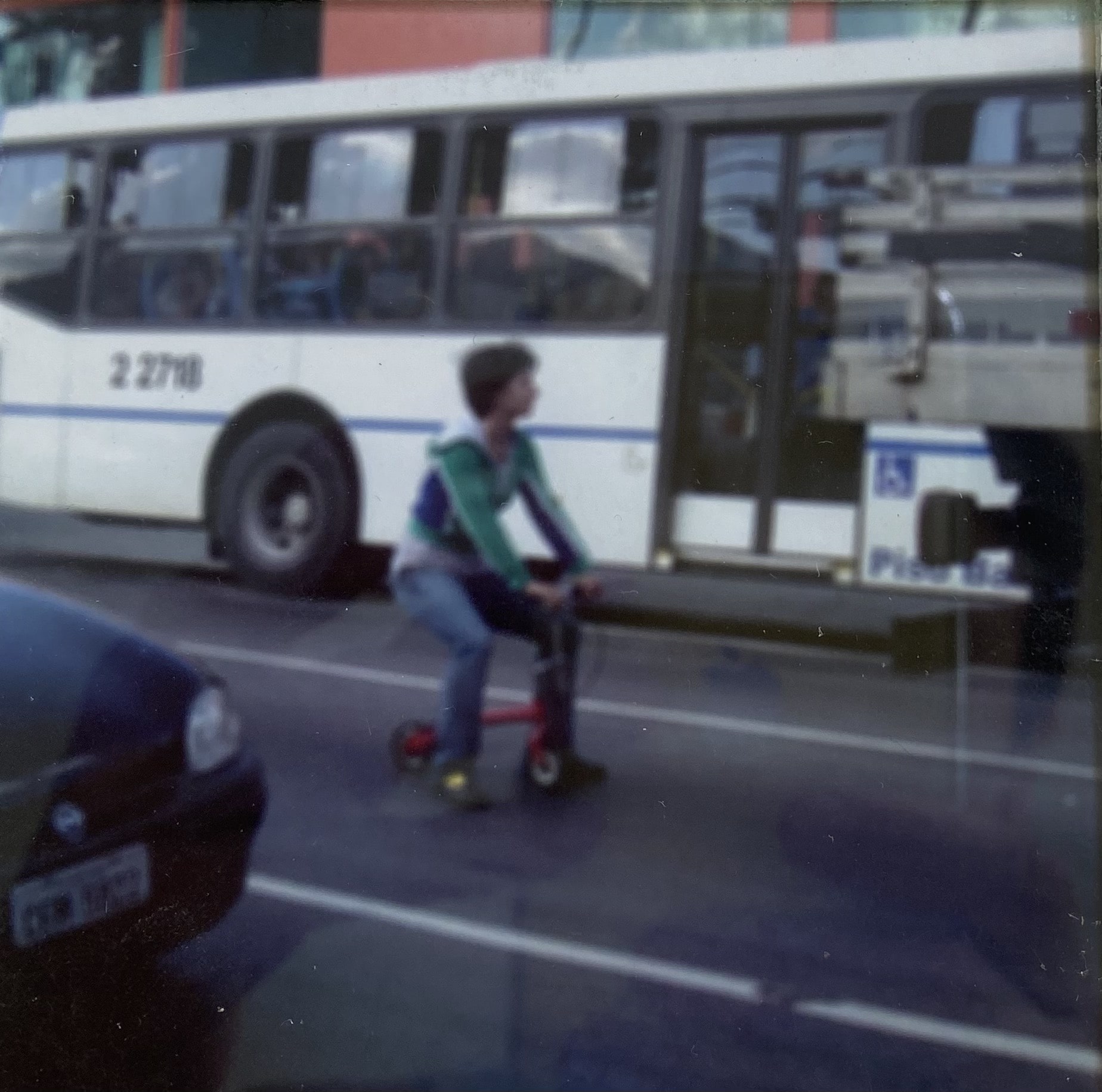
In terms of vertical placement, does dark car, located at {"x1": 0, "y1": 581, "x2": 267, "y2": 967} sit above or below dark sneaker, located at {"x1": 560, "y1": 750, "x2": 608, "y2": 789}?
above

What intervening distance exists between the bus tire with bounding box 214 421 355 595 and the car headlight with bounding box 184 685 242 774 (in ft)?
16.3

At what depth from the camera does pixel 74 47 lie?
5.16m

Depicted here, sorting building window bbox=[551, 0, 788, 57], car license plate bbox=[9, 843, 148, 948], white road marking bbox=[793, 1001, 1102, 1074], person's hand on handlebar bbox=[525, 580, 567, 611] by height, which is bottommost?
white road marking bbox=[793, 1001, 1102, 1074]

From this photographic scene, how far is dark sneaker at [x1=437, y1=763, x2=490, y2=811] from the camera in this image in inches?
193

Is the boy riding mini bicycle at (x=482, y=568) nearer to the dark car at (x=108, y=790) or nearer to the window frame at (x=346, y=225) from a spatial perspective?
the dark car at (x=108, y=790)

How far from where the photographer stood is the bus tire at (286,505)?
839 centimetres

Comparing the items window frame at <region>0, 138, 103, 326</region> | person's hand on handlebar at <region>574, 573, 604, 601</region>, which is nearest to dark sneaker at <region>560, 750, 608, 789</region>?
person's hand on handlebar at <region>574, 573, 604, 601</region>

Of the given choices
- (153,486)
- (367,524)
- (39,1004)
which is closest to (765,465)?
(367,524)

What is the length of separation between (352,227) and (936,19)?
326cm

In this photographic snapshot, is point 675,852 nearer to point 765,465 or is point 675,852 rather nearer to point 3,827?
point 3,827

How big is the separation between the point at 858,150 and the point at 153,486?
459 cm

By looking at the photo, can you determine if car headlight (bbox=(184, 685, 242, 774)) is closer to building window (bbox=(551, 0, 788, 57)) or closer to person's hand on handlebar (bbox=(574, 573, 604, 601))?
person's hand on handlebar (bbox=(574, 573, 604, 601))

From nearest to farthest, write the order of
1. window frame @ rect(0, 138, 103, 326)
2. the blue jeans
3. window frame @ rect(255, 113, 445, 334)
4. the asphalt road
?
the asphalt road, the blue jeans, window frame @ rect(255, 113, 445, 334), window frame @ rect(0, 138, 103, 326)

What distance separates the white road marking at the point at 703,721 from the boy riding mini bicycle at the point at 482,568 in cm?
122
